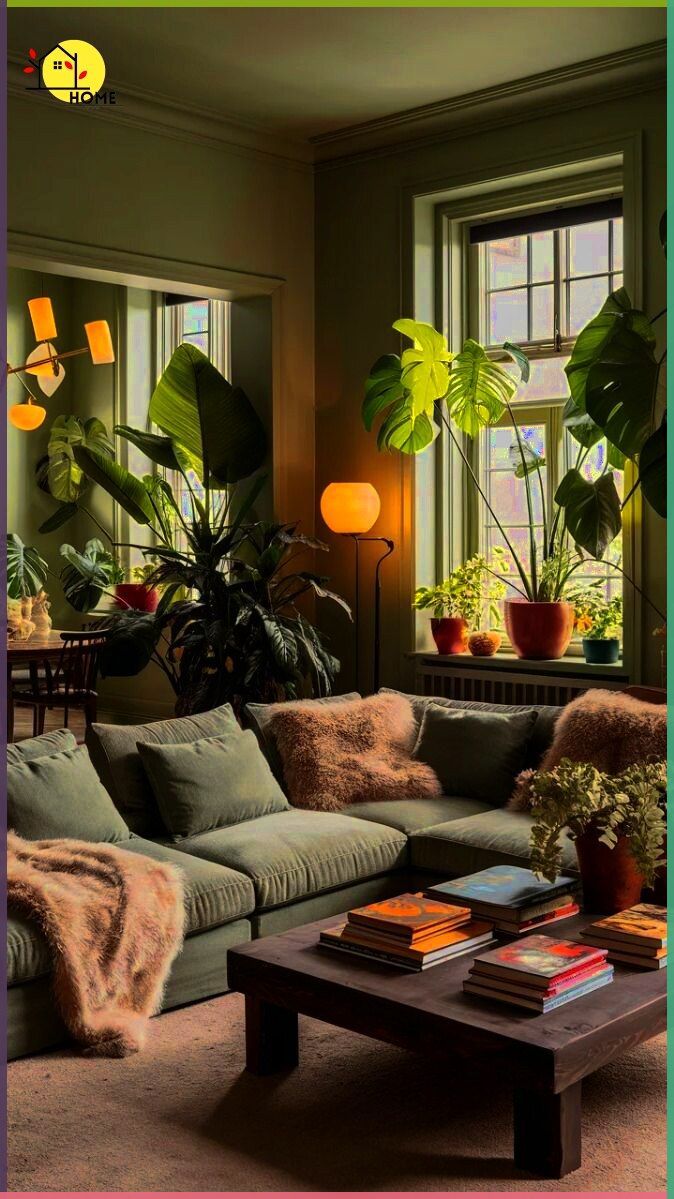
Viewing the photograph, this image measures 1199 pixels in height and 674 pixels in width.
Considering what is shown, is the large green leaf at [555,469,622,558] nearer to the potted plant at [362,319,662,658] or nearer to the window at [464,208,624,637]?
the potted plant at [362,319,662,658]

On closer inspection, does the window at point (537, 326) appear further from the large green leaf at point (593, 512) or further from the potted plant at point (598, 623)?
the large green leaf at point (593, 512)

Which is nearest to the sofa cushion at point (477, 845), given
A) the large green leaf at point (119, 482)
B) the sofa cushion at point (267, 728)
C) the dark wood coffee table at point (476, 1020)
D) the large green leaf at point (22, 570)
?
the sofa cushion at point (267, 728)

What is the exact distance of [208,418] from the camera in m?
6.57

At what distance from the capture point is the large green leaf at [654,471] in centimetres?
468

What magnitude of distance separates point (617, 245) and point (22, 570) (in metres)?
4.66

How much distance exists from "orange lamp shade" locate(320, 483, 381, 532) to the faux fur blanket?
2971mm

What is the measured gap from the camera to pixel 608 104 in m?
5.65

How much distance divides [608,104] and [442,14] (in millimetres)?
1022

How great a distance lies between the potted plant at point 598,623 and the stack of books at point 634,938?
2.78 meters

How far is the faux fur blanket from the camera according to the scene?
10.3ft

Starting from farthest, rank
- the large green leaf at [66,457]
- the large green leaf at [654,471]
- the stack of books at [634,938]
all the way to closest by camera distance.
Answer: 1. the large green leaf at [66,457]
2. the large green leaf at [654,471]
3. the stack of books at [634,938]

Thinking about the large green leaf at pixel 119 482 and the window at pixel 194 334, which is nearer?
the large green leaf at pixel 119 482

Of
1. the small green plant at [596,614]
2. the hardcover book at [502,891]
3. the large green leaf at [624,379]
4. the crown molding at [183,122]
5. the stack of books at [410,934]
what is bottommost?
the stack of books at [410,934]

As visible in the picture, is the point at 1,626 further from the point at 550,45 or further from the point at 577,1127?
the point at 550,45
